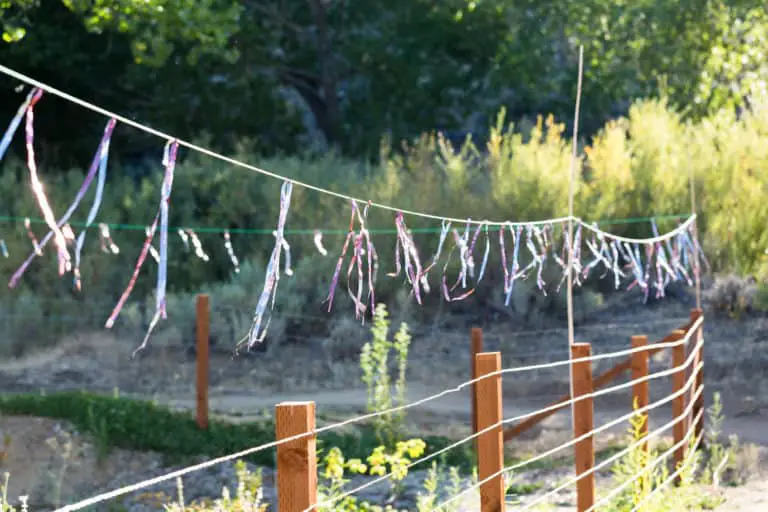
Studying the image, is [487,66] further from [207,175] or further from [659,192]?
[659,192]

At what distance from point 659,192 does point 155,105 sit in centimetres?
781

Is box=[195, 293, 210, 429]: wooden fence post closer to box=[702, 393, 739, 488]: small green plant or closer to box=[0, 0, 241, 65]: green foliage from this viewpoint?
box=[702, 393, 739, 488]: small green plant

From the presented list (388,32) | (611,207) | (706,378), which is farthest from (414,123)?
(706,378)

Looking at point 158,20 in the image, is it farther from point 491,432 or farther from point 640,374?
point 491,432

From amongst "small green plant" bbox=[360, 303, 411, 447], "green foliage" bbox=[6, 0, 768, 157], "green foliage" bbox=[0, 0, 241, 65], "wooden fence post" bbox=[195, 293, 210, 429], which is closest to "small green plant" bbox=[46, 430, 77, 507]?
"wooden fence post" bbox=[195, 293, 210, 429]

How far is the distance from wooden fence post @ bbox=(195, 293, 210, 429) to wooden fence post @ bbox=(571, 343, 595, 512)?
4.65m

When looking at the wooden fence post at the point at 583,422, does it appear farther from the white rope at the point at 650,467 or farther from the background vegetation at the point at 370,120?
the background vegetation at the point at 370,120

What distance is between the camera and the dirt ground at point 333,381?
31.6 ft

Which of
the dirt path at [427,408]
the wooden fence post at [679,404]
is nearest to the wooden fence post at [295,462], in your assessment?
the wooden fence post at [679,404]

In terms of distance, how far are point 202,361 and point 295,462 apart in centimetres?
722

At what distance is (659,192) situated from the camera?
14.0 m

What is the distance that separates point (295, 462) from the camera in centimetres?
299

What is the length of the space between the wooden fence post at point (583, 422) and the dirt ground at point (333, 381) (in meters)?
3.46

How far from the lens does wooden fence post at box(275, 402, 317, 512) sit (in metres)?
2.99
